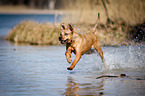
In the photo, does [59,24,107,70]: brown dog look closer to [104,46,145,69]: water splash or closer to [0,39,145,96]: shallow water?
[0,39,145,96]: shallow water

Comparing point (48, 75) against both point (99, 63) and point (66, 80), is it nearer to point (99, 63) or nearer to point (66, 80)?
point (66, 80)

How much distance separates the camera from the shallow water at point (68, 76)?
8727mm

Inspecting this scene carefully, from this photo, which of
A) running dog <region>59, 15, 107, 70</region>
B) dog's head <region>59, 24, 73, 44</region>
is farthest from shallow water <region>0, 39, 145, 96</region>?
dog's head <region>59, 24, 73, 44</region>

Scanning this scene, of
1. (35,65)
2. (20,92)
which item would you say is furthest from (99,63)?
(20,92)

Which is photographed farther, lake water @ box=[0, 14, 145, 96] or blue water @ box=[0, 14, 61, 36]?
blue water @ box=[0, 14, 61, 36]

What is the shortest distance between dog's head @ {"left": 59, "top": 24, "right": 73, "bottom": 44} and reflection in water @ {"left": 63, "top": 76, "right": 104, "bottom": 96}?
1.51 m

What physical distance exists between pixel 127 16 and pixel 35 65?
10.5 m

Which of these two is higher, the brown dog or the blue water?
the blue water

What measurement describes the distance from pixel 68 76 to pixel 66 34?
1171 mm

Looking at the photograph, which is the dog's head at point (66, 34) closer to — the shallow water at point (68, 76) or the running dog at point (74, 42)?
the running dog at point (74, 42)

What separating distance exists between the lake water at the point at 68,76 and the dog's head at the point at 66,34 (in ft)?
3.17

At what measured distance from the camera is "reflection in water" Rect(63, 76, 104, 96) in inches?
333

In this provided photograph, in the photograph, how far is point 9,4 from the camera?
12188 centimetres

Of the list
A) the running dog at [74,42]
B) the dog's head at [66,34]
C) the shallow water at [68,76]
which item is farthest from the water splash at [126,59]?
the dog's head at [66,34]
